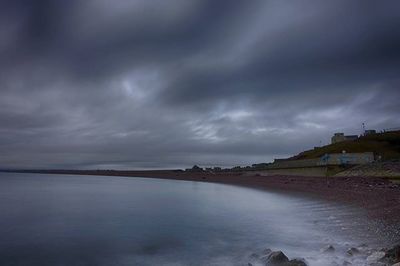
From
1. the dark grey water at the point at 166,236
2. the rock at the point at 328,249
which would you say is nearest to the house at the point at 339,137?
the dark grey water at the point at 166,236

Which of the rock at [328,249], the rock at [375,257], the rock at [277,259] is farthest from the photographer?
the rock at [328,249]

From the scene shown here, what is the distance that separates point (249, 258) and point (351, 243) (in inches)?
164

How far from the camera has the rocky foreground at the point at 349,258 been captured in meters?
11.5

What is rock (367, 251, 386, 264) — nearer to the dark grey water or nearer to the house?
the dark grey water

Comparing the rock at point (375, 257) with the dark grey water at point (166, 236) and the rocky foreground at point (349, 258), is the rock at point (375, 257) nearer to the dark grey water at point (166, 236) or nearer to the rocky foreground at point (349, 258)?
the rocky foreground at point (349, 258)

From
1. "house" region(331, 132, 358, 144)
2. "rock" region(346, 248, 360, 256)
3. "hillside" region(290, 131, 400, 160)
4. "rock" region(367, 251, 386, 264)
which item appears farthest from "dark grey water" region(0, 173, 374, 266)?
"house" region(331, 132, 358, 144)

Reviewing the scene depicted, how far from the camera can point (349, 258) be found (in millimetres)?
12844

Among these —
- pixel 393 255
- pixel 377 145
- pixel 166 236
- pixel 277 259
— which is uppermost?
pixel 377 145

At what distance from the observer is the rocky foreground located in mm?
11461

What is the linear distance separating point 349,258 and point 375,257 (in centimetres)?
103

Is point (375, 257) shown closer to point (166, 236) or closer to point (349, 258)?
point (349, 258)

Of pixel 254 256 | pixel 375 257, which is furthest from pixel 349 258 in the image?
pixel 254 256

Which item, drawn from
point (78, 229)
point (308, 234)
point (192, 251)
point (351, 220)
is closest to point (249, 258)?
point (192, 251)

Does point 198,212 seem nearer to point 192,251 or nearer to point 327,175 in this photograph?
point 192,251
